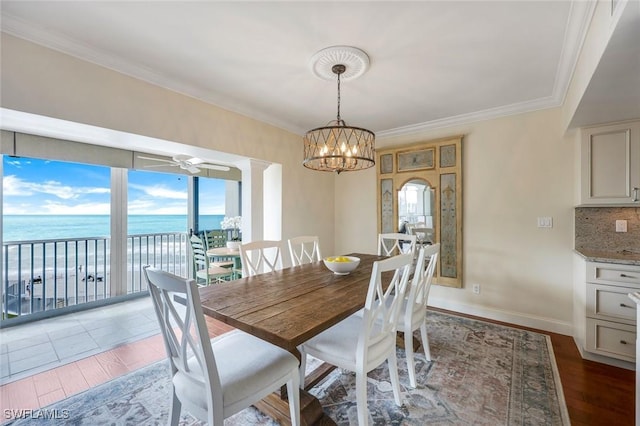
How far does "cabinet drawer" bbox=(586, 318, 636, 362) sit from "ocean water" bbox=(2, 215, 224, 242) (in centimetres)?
551

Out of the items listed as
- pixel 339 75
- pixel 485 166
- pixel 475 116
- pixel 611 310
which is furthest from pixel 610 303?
pixel 339 75

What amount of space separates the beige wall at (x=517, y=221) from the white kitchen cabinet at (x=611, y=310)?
62 centimetres

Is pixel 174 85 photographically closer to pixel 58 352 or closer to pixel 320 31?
pixel 320 31

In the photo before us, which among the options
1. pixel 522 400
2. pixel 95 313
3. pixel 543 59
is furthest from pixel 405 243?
pixel 95 313

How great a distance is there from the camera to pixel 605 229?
8.30ft

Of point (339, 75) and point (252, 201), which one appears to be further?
point (252, 201)

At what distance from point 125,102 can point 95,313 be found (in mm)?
2733

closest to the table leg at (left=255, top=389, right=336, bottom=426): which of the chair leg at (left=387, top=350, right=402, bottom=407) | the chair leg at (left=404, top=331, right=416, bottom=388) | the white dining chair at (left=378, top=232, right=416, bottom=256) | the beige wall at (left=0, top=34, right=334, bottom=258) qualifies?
the chair leg at (left=387, top=350, right=402, bottom=407)

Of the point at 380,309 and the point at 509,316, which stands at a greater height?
the point at 380,309

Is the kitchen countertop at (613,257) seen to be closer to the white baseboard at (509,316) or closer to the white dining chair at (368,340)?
the white baseboard at (509,316)

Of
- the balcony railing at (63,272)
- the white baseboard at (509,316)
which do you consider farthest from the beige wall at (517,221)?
the balcony railing at (63,272)

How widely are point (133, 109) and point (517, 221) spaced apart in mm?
4008

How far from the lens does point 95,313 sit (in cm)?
334

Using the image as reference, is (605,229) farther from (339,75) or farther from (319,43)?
(319,43)
